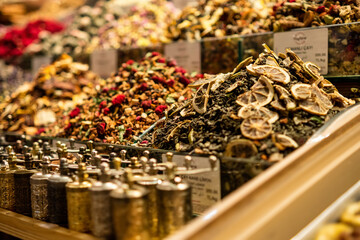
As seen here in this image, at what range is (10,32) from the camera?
4297 millimetres

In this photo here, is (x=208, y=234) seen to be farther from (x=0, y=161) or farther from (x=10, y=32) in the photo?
(x=10, y=32)

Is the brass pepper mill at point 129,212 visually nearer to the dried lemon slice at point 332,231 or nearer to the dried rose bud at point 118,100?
the dried lemon slice at point 332,231

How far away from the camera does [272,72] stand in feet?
4.58

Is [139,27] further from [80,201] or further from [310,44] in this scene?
[80,201]

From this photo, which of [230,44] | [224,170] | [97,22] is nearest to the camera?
[224,170]

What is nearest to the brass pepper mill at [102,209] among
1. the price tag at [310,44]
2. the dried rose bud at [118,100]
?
the dried rose bud at [118,100]

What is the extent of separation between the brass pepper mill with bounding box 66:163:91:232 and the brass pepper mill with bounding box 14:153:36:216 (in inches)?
12.6

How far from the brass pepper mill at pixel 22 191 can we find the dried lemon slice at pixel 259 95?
743 millimetres

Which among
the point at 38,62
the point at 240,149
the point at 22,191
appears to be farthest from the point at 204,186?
the point at 38,62

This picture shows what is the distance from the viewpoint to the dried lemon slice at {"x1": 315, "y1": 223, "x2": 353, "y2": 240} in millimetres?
817

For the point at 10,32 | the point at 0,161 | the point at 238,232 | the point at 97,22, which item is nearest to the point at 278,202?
the point at 238,232

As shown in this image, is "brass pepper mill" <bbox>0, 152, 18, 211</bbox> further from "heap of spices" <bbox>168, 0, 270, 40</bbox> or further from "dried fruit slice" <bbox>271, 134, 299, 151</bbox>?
"heap of spices" <bbox>168, 0, 270, 40</bbox>

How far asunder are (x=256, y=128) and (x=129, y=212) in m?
0.45

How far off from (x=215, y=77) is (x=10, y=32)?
3439 mm
